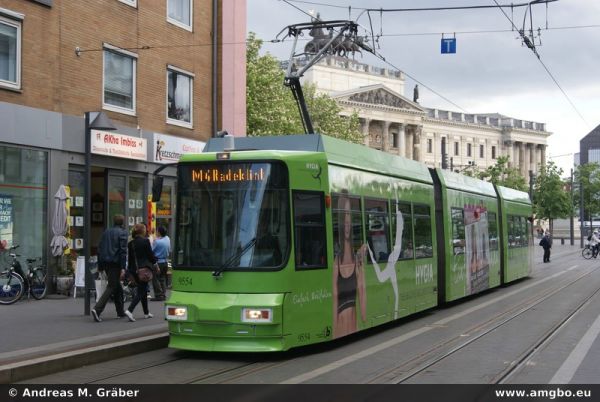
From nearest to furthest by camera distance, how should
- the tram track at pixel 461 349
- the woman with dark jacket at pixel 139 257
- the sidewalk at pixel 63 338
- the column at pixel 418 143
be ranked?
the tram track at pixel 461 349, the sidewalk at pixel 63 338, the woman with dark jacket at pixel 139 257, the column at pixel 418 143

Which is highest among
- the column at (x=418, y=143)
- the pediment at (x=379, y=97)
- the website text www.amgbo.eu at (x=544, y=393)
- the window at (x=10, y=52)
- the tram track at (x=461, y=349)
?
the pediment at (x=379, y=97)

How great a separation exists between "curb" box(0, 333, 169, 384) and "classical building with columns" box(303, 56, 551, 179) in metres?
80.6

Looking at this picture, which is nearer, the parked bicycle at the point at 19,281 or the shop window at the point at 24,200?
the parked bicycle at the point at 19,281

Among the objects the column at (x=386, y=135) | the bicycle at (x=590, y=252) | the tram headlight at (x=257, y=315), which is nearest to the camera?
the tram headlight at (x=257, y=315)

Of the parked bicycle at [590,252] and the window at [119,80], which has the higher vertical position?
the window at [119,80]

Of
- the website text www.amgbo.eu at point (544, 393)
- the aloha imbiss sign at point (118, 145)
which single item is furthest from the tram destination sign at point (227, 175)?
the aloha imbiss sign at point (118, 145)

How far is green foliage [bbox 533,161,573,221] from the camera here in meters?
76.2

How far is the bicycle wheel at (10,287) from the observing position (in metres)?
16.1

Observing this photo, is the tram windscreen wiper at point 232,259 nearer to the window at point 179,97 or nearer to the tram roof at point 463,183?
the tram roof at point 463,183

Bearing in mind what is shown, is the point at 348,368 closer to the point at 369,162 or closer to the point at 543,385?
the point at 543,385

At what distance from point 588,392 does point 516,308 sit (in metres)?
9.62

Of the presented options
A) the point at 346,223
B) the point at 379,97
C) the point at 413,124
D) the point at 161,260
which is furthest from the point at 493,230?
the point at 413,124

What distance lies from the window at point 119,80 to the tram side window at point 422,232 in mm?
8548

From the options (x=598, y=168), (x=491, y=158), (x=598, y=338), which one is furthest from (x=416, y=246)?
(x=491, y=158)
